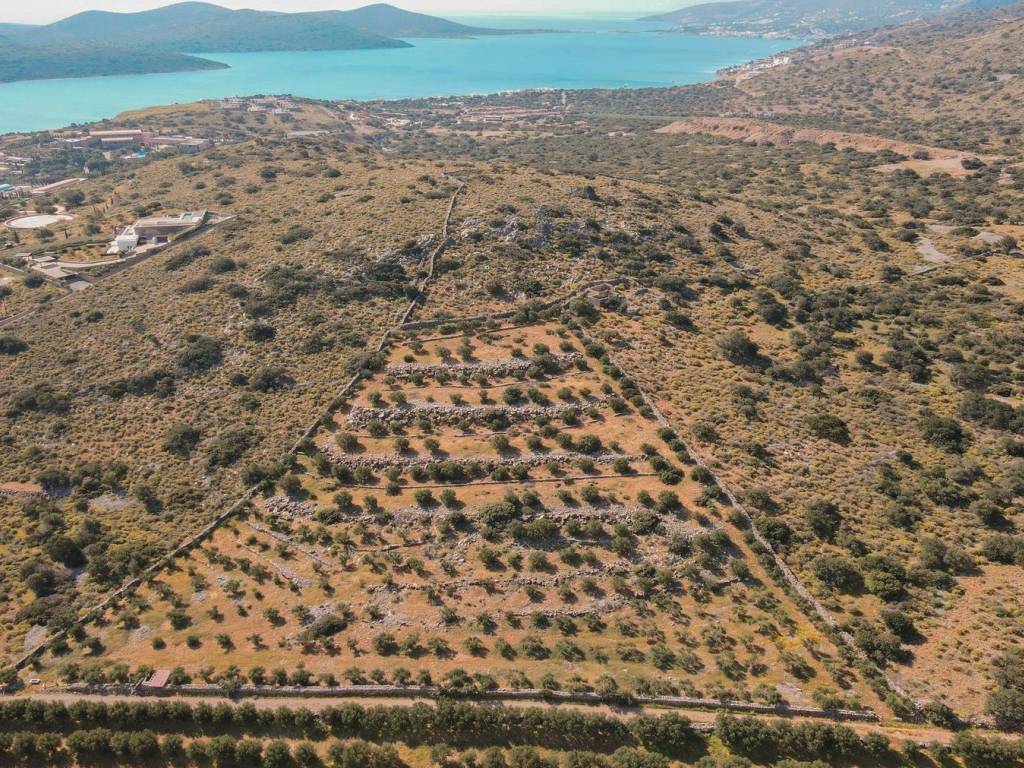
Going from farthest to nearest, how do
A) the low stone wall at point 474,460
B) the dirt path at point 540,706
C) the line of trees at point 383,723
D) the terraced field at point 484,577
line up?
the low stone wall at point 474,460 → the terraced field at point 484,577 → the line of trees at point 383,723 → the dirt path at point 540,706

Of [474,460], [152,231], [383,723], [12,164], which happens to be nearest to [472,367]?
[474,460]

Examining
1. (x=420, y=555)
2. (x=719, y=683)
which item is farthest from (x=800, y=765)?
(x=420, y=555)

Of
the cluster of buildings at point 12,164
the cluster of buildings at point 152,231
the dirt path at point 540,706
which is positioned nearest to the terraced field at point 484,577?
the dirt path at point 540,706

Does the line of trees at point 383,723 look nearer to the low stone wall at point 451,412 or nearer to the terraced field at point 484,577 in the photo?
the terraced field at point 484,577

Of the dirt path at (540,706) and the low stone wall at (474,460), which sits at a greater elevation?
the low stone wall at (474,460)

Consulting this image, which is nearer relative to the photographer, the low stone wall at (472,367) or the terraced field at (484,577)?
the terraced field at (484,577)

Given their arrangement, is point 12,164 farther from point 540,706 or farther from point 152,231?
point 540,706

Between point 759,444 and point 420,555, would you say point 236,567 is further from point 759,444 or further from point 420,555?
point 759,444
